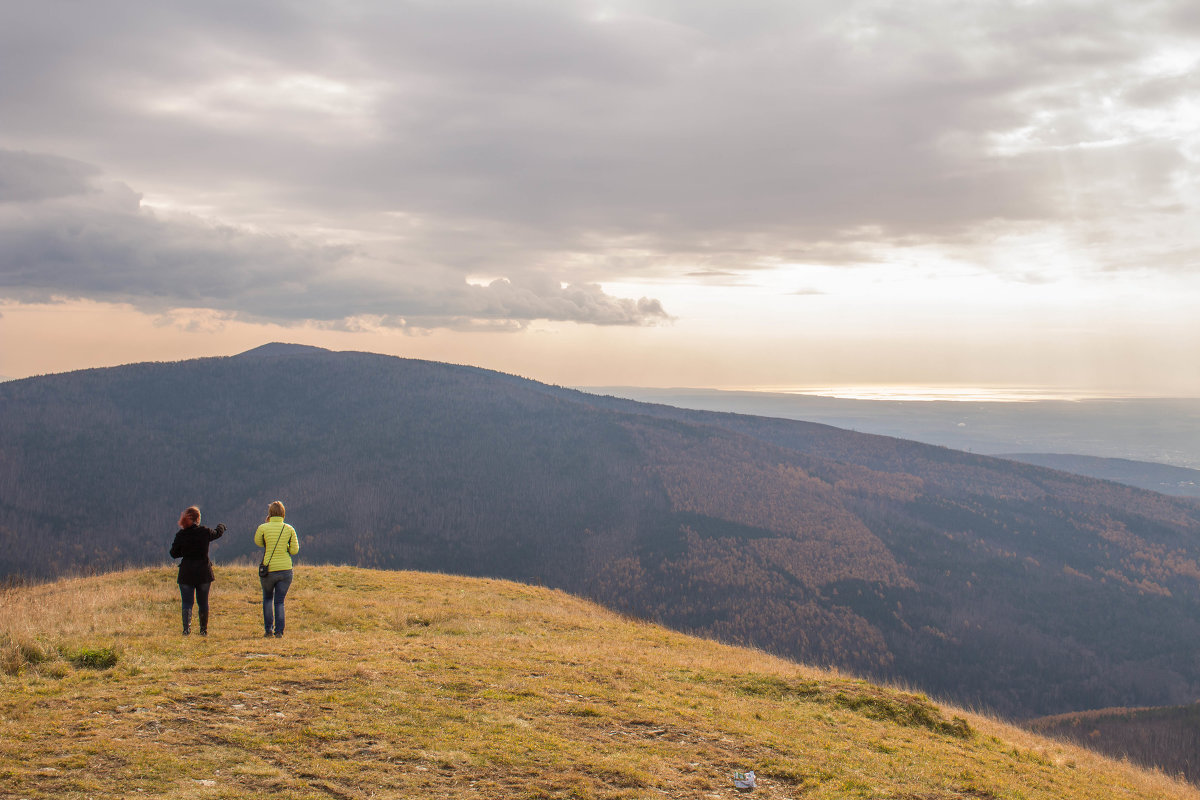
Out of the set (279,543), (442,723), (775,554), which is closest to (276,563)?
(279,543)

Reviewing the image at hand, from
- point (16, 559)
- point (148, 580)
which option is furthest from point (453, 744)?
point (16, 559)

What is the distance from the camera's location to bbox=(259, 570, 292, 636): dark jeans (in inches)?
634

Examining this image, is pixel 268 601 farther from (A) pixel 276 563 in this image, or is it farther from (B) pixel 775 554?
(B) pixel 775 554

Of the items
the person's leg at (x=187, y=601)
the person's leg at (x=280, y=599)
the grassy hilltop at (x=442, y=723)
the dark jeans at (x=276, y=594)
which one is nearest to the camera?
the grassy hilltop at (x=442, y=723)

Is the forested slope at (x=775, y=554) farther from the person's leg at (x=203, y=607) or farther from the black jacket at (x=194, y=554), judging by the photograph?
the black jacket at (x=194, y=554)

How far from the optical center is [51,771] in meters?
7.62

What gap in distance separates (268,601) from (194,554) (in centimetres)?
209

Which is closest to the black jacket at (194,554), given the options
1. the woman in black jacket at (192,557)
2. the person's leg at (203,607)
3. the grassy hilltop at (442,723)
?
the woman in black jacket at (192,557)

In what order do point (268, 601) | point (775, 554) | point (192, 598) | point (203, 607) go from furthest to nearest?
point (775, 554), point (268, 601), point (203, 607), point (192, 598)

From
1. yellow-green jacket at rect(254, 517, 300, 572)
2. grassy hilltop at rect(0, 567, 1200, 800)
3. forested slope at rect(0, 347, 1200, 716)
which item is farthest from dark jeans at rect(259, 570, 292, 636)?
forested slope at rect(0, 347, 1200, 716)

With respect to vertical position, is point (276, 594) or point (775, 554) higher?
point (276, 594)

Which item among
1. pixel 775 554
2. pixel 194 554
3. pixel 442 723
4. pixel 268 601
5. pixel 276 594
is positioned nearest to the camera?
pixel 442 723

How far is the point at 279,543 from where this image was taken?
52.5 ft

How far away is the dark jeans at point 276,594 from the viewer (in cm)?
1609
